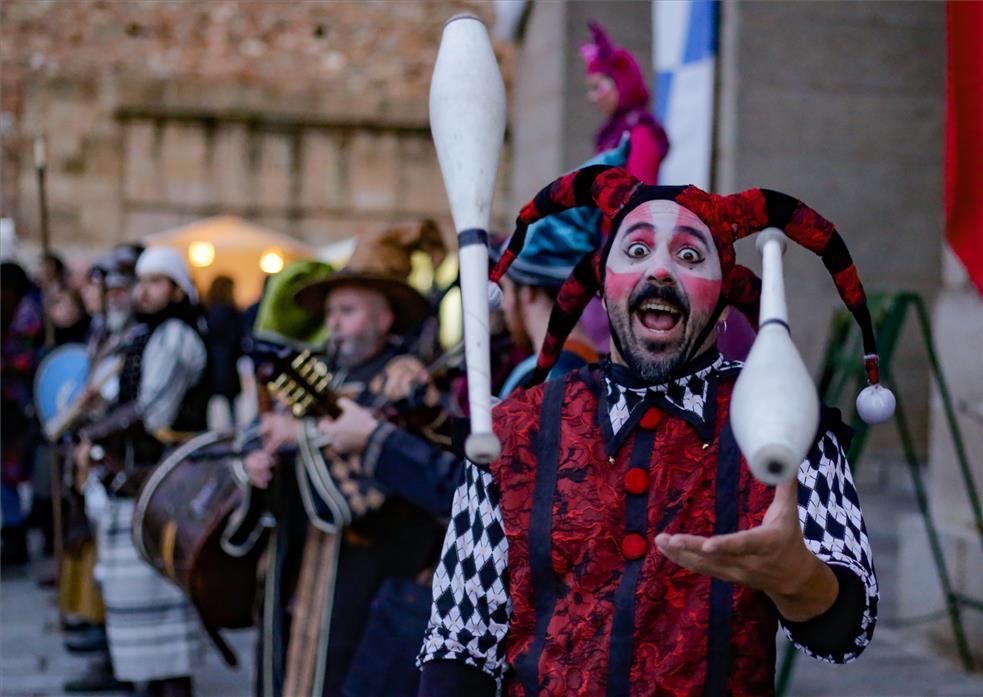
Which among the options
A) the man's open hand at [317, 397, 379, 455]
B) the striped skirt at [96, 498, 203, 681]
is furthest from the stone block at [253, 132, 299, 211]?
the man's open hand at [317, 397, 379, 455]

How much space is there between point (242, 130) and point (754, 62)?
12829 mm

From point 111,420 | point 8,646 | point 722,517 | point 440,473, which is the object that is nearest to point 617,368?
point 722,517

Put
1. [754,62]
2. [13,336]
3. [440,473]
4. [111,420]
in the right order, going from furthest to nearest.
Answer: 1. [13,336]
2. [754,62]
3. [111,420]
4. [440,473]

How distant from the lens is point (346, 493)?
14.0 feet

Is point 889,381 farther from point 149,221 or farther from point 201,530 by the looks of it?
point 149,221

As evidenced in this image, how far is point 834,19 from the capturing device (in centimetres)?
853

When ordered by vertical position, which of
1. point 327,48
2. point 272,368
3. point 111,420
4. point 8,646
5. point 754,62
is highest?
point 327,48

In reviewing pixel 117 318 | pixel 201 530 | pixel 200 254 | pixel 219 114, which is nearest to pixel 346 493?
pixel 201 530

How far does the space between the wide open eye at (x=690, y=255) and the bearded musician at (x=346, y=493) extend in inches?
70.6

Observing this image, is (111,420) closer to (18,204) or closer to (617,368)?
(617,368)

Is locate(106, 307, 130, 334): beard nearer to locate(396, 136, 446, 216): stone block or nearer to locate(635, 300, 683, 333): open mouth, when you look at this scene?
locate(635, 300, 683, 333): open mouth

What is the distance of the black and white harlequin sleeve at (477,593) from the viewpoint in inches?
94.0

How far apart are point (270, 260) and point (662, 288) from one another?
45.2 ft

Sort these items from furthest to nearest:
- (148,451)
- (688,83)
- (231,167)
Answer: (231,167), (148,451), (688,83)
